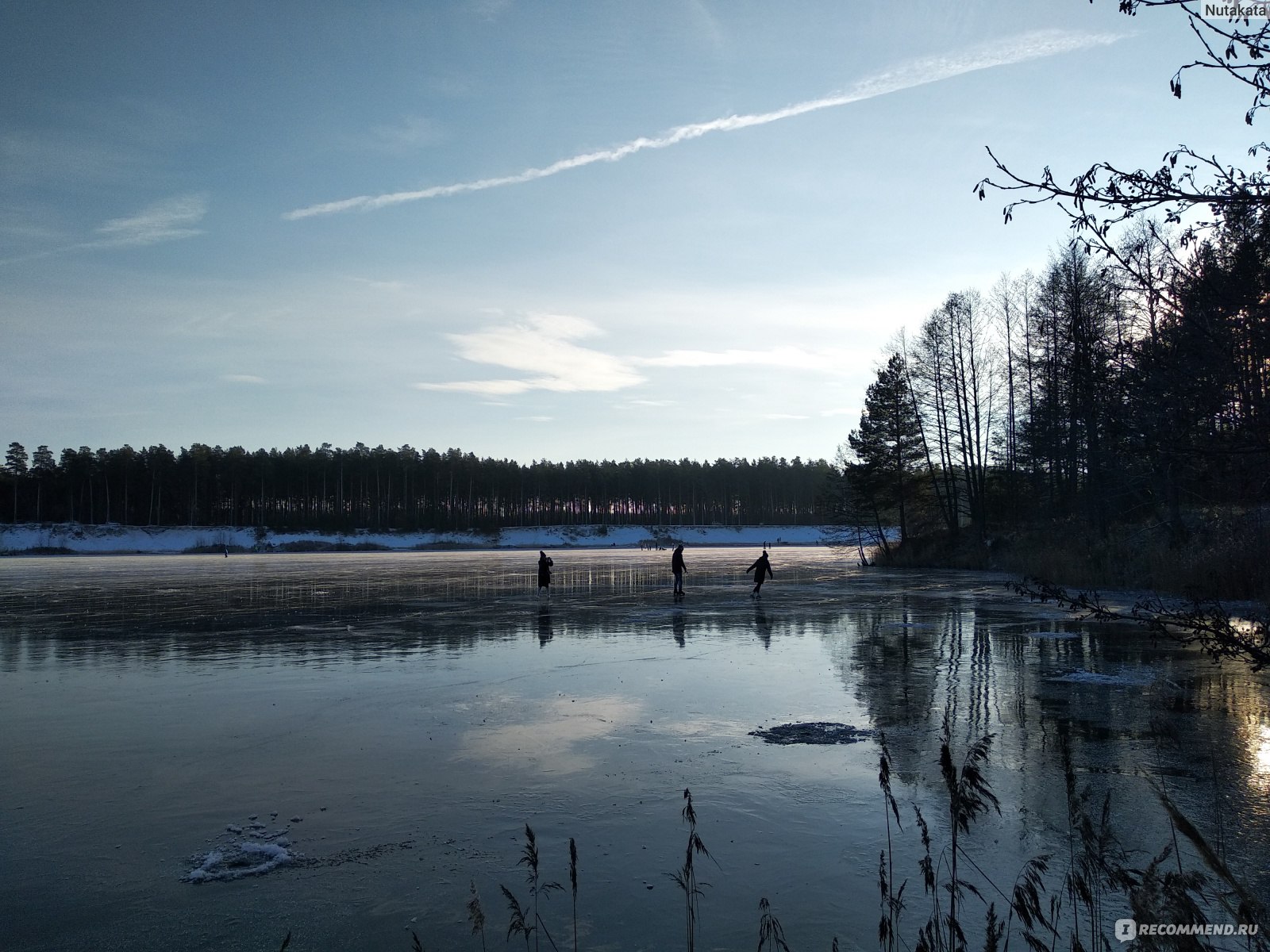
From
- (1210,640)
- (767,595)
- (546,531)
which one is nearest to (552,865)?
(1210,640)

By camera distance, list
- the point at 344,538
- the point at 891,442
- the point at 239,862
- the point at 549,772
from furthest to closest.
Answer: the point at 344,538 < the point at 891,442 < the point at 549,772 < the point at 239,862

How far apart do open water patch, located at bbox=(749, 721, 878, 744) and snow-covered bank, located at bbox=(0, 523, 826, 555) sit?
67920 millimetres

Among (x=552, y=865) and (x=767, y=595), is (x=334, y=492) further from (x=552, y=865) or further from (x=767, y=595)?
(x=552, y=865)

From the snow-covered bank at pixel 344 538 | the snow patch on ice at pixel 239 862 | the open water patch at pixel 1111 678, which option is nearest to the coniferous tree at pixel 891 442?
the snow-covered bank at pixel 344 538

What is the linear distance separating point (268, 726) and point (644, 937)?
272 inches

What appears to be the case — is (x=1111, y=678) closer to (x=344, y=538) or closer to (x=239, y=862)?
(x=239, y=862)

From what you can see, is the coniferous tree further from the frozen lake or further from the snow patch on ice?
the snow patch on ice

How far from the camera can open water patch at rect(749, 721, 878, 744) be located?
8.91 metres

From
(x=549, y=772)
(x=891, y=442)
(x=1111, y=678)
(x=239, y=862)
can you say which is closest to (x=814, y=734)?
(x=549, y=772)

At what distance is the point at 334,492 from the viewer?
122500 millimetres

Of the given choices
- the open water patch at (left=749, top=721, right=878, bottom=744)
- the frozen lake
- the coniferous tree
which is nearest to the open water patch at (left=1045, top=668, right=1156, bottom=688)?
the frozen lake

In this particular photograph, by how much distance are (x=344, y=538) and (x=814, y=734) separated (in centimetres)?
10062

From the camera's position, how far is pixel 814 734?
30.1 ft

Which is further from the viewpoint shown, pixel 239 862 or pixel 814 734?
pixel 814 734
